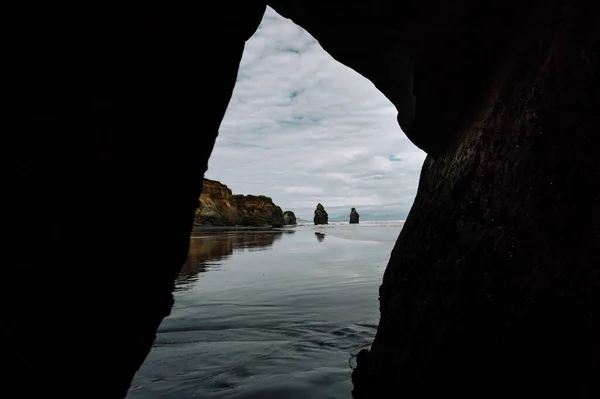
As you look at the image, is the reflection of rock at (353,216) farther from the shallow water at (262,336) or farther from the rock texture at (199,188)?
the rock texture at (199,188)

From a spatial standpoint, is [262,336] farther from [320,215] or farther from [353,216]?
[353,216]

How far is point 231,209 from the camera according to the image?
246 feet

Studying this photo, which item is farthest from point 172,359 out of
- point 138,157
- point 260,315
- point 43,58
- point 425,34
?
point 425,34

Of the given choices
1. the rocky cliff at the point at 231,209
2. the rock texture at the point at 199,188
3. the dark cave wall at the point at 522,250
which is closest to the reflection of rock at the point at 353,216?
the rocky cliff at the point at 231,209

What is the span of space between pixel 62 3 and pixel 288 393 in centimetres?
378

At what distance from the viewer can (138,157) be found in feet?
9.00

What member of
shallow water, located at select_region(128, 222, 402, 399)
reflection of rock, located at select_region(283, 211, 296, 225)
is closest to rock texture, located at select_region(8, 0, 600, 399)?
shallow water, located at select_region(128, 222, 402, 399)

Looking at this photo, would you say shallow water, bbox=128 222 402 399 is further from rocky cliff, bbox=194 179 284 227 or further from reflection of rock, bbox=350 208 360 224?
reflection of rock, bbox=350 208 360 224

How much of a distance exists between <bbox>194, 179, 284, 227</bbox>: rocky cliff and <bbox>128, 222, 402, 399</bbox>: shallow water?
170 feet

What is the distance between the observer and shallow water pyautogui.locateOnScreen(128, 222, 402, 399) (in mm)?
4043

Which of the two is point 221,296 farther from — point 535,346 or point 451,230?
point 535,346

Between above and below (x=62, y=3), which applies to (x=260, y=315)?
below

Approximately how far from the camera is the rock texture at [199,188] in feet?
6.77

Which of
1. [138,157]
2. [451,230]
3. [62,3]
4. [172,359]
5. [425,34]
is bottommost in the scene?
[172,359]
